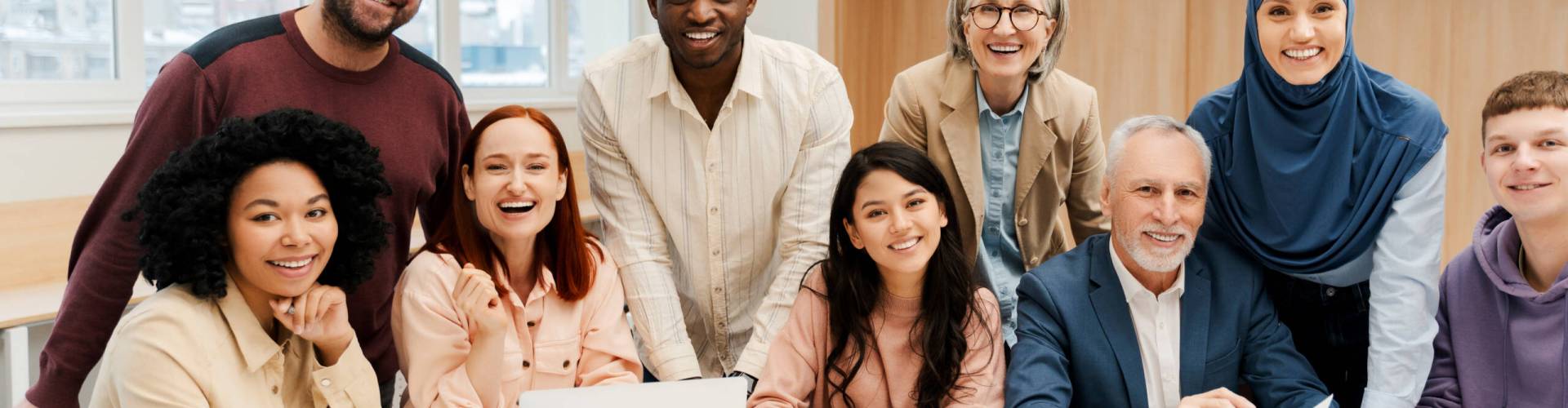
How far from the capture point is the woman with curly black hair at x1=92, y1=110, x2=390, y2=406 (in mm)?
1781

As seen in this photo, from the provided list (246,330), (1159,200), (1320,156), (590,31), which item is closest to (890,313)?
(1159,200)

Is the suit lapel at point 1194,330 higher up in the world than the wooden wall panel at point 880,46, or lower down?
lower down

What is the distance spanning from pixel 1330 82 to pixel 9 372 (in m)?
2.86

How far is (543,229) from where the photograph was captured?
2.31 metres

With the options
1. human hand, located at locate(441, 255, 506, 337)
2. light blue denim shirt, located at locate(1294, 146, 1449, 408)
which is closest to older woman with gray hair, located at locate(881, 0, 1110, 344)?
light blue denim shirt, located at locate(1294, 146, 1449, 408)

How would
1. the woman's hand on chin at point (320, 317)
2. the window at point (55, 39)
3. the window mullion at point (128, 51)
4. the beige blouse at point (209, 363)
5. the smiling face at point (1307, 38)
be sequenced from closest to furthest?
the beige blouse at point (209, 363), the woman's hand on chin at point (320, 317), the smiling face at point (1307, 38), the window at point (55, 39), the window mullion at point (128, 51)

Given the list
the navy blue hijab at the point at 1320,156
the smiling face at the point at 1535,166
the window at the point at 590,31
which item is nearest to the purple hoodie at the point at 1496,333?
the smiling face at the point at 1535,166

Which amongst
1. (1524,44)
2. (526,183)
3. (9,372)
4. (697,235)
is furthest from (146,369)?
(1524,44)

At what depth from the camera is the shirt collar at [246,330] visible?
1.85 m

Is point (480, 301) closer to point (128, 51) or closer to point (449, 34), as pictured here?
point (128, 51)

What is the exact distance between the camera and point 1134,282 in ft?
7.36

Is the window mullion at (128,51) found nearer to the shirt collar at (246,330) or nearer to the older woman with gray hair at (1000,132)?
the shirt collar at (246,330)

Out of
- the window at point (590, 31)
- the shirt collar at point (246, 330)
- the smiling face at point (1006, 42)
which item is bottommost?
the shirt collar at point (246, 330)

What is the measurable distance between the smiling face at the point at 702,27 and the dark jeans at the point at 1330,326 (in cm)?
113
